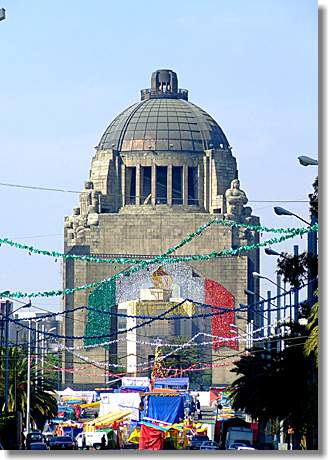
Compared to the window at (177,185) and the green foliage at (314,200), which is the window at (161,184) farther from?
the green foliage at (314,200)

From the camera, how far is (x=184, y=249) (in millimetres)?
156125

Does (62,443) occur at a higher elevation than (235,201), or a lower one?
lower

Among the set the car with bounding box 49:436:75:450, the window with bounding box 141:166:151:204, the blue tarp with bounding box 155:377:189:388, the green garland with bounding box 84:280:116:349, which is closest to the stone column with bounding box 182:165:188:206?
the window with bounding box 141:166:151:204

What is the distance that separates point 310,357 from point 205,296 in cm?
10790

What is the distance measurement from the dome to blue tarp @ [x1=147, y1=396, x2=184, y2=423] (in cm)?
8684

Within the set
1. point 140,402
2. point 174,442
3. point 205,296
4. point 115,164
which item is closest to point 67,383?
point 205,296

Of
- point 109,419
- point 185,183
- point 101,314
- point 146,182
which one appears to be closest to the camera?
point 109,419

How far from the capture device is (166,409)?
81188mm

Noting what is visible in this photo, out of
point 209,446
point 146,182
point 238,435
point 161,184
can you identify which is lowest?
point 209,446

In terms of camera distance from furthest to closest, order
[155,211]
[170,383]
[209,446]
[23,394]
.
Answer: [155,211]
[170,383]
[23,394]
[209,446]

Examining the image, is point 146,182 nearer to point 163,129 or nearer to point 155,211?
point 163,129

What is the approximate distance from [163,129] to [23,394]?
89507 millimetres

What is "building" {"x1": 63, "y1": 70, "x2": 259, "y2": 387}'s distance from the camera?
15425 centimetres

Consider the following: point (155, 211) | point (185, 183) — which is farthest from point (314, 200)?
point (185, 183)
